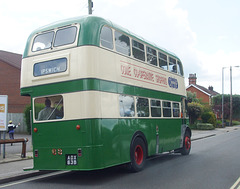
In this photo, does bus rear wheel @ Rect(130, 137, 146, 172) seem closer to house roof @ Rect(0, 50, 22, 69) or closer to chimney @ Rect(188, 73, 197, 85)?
house roof @ Rect(0, 50, 22, 69)

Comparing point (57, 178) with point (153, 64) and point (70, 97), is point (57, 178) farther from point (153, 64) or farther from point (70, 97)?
point (153, 64)

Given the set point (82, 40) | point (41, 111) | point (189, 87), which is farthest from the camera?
point (189, 87)

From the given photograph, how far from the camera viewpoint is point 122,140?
919 centimetres

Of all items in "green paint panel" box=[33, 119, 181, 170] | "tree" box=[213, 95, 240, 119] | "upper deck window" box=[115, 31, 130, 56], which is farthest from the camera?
"tree" box=[213, 95, 240, 119]

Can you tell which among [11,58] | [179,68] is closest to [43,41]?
[179,68]

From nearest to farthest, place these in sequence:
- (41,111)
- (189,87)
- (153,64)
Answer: (41,111) < (153,64) < (189,87)

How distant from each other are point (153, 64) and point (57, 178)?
5321 mm

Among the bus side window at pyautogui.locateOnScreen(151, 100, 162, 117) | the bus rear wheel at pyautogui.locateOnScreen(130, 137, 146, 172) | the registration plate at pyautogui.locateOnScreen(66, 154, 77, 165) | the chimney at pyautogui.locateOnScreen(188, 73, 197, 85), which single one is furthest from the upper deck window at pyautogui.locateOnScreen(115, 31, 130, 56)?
the chimney at pyautogui.locateOnScreen(188, 73, 197, 85)

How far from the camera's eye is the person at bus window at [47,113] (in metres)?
8.87

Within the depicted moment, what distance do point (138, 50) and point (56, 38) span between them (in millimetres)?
3013

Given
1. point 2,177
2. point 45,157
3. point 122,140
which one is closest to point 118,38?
point 122,140

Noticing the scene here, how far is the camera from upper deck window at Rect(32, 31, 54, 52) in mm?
9164

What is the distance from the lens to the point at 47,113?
9.00m

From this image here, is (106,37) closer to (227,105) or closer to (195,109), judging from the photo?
(195,109)
